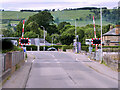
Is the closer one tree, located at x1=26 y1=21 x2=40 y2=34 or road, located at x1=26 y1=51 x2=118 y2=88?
road, located at x1=26 y1=51 x2=118 y2=88

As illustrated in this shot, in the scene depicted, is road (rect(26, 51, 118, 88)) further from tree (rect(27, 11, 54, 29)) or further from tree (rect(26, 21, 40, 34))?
tree (rect(27, 11, 54, 29))

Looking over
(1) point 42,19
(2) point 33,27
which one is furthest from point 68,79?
(1) point 42,19

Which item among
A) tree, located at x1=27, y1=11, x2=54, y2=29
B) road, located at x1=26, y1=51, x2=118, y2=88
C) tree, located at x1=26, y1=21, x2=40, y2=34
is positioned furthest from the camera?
tree, located at x1=27, y1=11, x2=54, y2=29

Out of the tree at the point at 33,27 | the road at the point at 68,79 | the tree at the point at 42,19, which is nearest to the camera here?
the road at the point at 68,79

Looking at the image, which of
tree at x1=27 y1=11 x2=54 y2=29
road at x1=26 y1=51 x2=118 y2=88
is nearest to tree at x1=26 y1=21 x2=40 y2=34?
tree at x1=27 y1=11 x2=54 y2=29

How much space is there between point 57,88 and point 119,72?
34.6 feet

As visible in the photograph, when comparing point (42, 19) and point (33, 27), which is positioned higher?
point (42, 19)

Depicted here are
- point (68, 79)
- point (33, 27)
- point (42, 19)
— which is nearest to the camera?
point (68, 79)

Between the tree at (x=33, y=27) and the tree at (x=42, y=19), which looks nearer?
the tree at (x=33, y=27)

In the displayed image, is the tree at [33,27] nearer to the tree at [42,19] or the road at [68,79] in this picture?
the tree at [42,19]

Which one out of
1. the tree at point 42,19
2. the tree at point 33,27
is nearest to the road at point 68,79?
the tree at point 33,27

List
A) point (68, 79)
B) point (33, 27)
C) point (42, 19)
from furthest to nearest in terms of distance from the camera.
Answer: point (42, 19), point (33, 27), point (68, 79)

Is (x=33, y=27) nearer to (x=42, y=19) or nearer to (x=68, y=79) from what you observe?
(x=42, y=19)

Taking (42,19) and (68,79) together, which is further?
(42,19)
